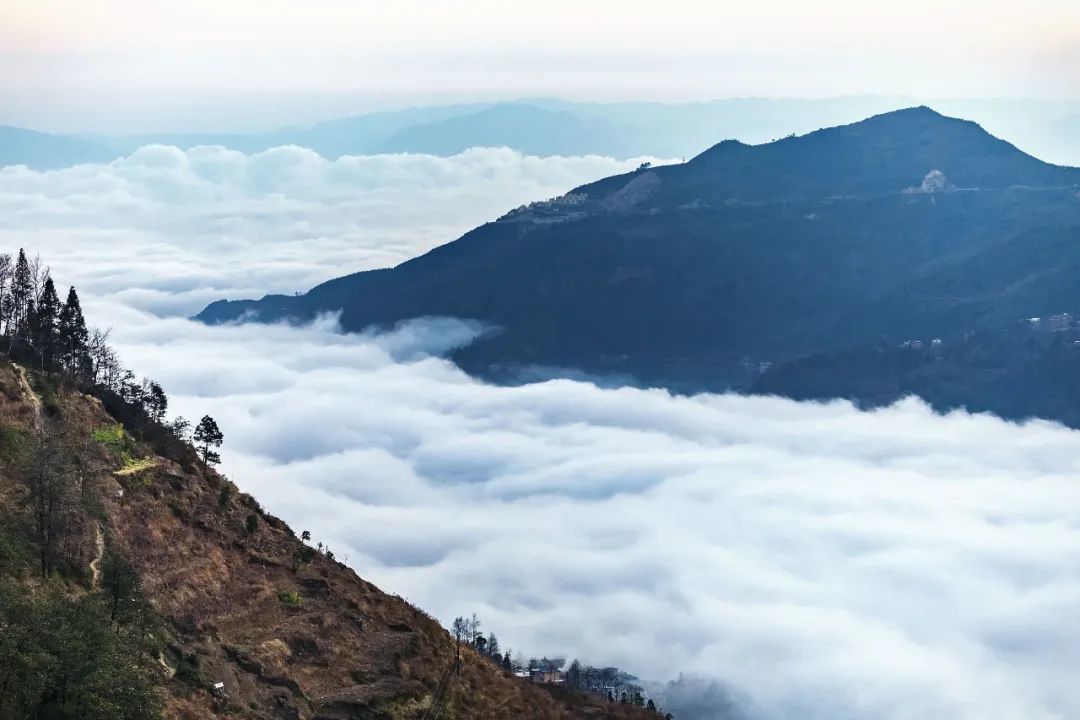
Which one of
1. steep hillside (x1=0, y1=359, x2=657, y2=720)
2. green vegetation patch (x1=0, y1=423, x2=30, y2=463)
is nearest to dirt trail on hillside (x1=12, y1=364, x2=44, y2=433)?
steep hillside (x1=0, y1=359, x2=657, y2=720)

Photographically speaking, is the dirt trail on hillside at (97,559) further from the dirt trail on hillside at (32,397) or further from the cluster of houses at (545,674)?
the cluster of houses at (545,674)

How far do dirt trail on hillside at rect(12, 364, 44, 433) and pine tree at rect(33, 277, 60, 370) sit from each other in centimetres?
1086

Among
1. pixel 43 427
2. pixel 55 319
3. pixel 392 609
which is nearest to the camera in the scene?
pixel 43 427

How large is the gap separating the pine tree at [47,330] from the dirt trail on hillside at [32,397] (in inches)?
427

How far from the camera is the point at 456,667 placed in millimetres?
76812

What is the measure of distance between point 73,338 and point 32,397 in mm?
18811

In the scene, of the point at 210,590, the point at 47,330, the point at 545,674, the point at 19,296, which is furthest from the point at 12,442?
the point at 545,674

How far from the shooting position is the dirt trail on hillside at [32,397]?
75.9m

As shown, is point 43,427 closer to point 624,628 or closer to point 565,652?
point 565,652

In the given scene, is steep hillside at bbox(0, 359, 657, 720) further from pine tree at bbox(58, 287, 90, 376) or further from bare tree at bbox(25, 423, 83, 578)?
pine tree at bbox(58, 287, 90, 376)

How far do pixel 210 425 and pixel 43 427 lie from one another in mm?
21297

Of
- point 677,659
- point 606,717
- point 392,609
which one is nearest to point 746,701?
point 677,659

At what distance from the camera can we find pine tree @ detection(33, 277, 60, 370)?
95.4 m

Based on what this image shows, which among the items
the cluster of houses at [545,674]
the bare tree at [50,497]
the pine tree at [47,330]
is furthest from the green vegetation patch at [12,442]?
the cluster of houses at [545,674]
